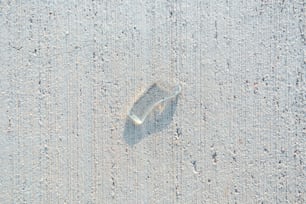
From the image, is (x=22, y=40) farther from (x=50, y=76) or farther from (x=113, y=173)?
(x=113, y=173)

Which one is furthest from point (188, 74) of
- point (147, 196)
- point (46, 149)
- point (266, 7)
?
point (46, 149)

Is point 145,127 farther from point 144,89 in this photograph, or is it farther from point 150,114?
point 144,89

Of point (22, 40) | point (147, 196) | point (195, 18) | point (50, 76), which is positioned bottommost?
point (147, 196)

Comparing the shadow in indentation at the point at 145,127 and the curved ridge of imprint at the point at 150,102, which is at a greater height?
the curved ridge of imprint at the point at 150,102

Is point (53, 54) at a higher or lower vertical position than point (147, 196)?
higher
